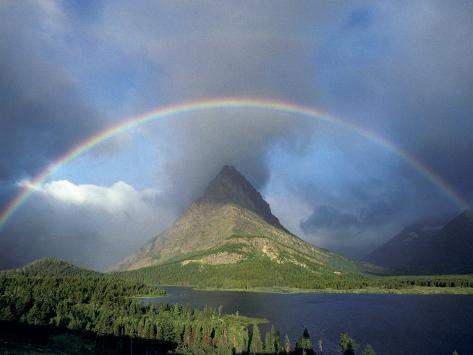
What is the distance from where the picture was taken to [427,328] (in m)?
196

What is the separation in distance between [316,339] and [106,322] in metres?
92.0

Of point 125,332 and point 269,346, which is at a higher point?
point 125,332

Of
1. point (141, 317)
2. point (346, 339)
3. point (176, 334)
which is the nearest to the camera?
point (346, 339)

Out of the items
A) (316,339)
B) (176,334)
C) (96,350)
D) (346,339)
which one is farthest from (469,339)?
(96,350)

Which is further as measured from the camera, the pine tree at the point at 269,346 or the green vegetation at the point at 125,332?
the green vegetation at the point at 125,332

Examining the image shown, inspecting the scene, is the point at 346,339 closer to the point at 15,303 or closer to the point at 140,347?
the point at 140,347

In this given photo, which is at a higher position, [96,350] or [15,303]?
[15,303]

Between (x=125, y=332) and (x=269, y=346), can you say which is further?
(x=125, y=332)

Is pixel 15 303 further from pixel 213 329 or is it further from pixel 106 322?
pixel 213 329

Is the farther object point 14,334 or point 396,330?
point 396,330

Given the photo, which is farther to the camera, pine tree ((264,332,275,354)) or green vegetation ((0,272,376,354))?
green vegetation ((0,272,376,354))

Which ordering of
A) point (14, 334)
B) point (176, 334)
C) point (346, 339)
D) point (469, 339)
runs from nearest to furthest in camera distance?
1. point (346, 339)
2. point (14, 334)
3. point (176, 334)
4. point (469, 339)

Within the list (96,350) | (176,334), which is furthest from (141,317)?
(96,350)

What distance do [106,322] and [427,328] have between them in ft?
509
